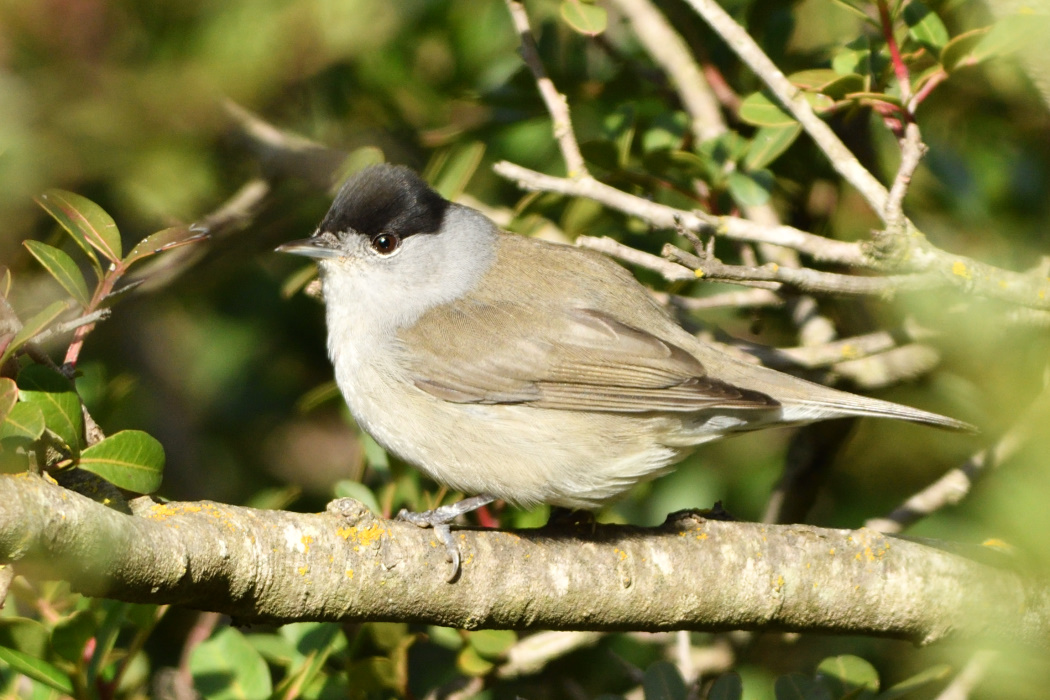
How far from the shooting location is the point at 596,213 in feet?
11.3

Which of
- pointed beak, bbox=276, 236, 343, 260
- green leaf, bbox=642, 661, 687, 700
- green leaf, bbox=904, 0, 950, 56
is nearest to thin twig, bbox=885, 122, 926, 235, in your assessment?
green leaf, bbox=904, 0, 950, 56

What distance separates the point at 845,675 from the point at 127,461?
1.77 m

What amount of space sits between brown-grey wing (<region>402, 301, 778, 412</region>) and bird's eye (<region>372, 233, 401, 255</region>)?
0.40m

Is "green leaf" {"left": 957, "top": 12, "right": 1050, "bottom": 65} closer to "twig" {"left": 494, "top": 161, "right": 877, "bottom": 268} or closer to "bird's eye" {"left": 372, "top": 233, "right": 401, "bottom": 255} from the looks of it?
"twig" {"left": 494, "top": 161, "right": 877, "bottom": 268}

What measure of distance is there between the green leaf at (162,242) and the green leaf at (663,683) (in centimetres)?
148

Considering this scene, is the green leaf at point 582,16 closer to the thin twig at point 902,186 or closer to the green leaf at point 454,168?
the green leaf at point 454,168

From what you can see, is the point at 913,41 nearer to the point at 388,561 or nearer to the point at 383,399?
the point at 383,399

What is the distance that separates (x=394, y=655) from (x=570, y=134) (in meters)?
1.57

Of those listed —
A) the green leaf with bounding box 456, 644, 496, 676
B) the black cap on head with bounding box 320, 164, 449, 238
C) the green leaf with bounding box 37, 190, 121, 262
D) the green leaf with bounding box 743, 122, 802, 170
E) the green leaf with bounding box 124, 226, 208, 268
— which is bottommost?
the green leaf with bounding box 456, 644, 496, 676

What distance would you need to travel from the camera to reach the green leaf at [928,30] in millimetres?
2643

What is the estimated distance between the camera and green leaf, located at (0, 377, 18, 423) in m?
1.71

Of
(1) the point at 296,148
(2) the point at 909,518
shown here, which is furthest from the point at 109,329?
(2) the point at 909,518

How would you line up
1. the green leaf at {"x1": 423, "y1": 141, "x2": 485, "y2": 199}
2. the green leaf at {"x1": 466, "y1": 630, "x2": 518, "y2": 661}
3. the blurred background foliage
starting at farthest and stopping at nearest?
the green leaf at {"x1": 423, "y1": 141, "x2": 485, "y2": 199} < the green leaf at {"x1": 466, "y1": 630, "x2": 518, "y2": 661} < the blurred background foliage

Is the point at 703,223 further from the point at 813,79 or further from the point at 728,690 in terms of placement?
the point at 728,690
